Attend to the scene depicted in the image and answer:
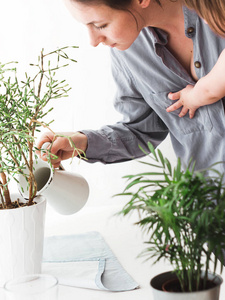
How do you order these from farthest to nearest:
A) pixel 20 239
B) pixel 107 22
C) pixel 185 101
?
pixel 185 101
pixel 107 22
pixel 20 239

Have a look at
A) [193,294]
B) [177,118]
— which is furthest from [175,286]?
[177,118]

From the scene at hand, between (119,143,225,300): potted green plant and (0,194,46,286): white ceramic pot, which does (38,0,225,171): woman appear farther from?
(119,143,225,300): potted green plant

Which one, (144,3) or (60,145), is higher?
(144,3)

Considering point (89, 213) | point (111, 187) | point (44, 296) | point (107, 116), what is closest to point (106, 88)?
point (107, 116)

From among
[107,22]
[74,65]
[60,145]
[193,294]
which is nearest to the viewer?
[193,294]

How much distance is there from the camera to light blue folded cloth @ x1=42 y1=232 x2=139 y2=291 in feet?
3.66

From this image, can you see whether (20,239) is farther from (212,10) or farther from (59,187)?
(212,10)

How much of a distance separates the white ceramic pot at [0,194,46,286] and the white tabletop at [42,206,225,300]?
0.10m

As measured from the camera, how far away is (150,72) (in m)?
1.51

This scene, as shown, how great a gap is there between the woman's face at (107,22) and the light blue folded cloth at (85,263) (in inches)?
20.9

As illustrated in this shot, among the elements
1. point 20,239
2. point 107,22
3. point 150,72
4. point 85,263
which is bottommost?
point 85,263

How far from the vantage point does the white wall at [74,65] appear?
7.09ft

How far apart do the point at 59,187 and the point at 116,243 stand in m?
0.30

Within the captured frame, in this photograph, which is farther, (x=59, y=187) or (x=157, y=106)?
(x=157, y=106)
